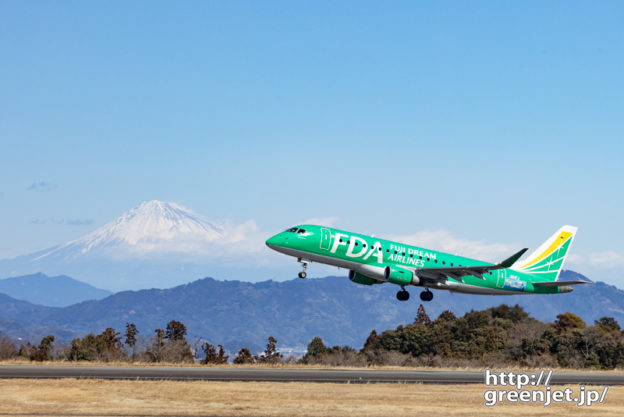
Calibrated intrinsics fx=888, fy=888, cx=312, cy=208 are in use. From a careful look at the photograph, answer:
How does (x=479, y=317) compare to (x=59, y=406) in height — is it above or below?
above

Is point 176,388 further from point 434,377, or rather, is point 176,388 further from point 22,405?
point 434,377

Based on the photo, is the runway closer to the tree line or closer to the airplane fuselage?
the airplane fuselage

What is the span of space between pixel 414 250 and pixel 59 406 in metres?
32.8

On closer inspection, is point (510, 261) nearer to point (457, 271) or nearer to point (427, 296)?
point (457, 271)

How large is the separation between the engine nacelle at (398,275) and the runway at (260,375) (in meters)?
6.65

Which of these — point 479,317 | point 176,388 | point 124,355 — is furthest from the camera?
point 479,317

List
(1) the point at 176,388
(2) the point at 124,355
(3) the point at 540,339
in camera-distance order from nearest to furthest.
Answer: (1) the point at 176,388 → (2) the point at 124,355 → (3) the point at 540,339

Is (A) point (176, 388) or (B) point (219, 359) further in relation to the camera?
(B) point (219, 359)

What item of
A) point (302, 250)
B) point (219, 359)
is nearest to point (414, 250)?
point (302, 250)

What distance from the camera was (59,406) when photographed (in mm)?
40000

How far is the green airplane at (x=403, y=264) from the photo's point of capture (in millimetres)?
60994

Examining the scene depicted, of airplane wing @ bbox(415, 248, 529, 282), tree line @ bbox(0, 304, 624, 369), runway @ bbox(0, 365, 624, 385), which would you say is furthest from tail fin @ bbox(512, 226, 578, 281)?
runway @ bbox(0, 365, 624, 385)

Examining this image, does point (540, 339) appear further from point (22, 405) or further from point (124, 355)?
point (22, 405)

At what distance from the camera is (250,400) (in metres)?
42.3
